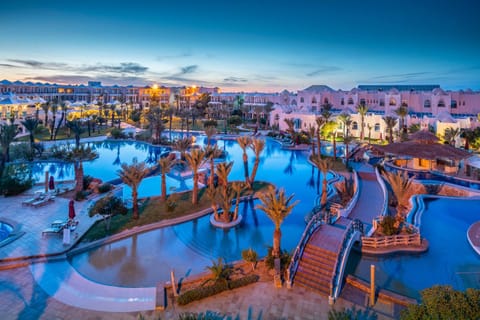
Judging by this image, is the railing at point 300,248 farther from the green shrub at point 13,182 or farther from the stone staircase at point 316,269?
the green shrub at point 13,182

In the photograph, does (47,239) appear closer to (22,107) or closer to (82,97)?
(22,107)

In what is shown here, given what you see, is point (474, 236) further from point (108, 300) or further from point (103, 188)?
point (103, 188)

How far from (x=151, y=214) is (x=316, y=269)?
8.92 metres

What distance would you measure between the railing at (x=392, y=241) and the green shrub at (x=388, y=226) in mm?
477

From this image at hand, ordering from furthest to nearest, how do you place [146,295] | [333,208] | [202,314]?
1. [333,208]
2. [146,295]
3. [202,314]

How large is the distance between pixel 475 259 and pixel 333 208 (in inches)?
260

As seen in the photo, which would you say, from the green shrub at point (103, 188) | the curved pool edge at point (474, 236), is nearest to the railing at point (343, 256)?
the curved pool edge at point (474, 236)

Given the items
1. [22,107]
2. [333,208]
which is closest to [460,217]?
[333,208]

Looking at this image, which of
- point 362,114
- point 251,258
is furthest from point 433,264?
point 362,114

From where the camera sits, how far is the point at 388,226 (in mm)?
12867

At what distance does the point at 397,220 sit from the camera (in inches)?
524

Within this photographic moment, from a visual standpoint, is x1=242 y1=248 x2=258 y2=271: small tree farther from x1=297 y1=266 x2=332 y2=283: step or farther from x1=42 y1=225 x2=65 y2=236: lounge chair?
x1=42 y1=225 x2=65 y2=236: lounge chair

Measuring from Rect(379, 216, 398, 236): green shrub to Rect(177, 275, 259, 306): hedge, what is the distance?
6107 mm

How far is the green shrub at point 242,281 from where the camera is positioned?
965cm
